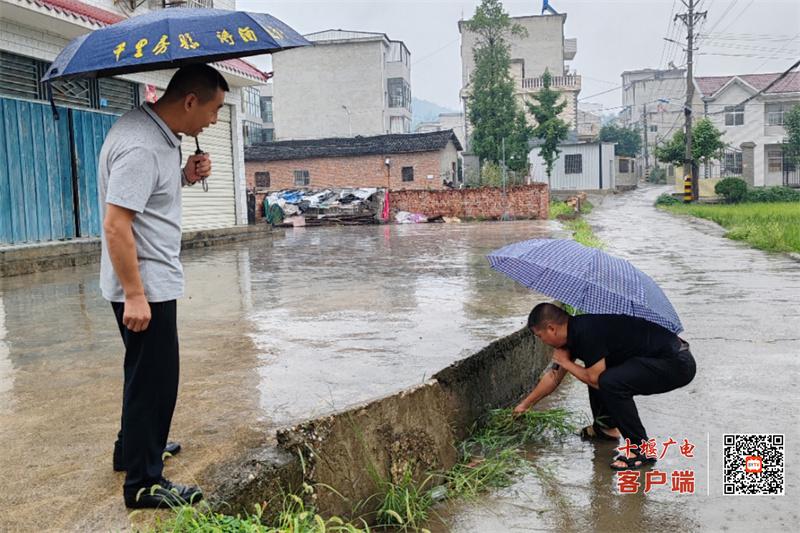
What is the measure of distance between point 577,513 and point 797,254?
34.2 feet

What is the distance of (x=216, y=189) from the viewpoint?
16.3 metres

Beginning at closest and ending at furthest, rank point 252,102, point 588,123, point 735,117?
point 735,117 < point 252,102 < point 588,123

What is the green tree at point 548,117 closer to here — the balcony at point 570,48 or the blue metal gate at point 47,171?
the balcony at point 570,48

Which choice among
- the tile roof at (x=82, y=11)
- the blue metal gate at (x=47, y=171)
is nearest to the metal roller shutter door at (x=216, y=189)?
the blue metal gate at (x=47, y=171)

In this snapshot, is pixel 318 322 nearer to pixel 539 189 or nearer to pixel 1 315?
pixel 1 315

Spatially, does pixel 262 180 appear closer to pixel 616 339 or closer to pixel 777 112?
pixel 777 112

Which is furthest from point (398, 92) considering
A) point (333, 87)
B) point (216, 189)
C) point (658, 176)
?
point (216, 189)

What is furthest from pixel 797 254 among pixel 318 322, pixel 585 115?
pixel 585 115

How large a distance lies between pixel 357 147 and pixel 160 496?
1199 inches

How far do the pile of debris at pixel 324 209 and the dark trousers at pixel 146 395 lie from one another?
2149cm

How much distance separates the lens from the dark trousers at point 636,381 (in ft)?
12.4

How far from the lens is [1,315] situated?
621 centimetres

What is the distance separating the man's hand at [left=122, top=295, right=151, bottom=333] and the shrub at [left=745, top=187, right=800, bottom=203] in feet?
118

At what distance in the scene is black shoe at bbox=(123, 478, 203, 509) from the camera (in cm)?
238
